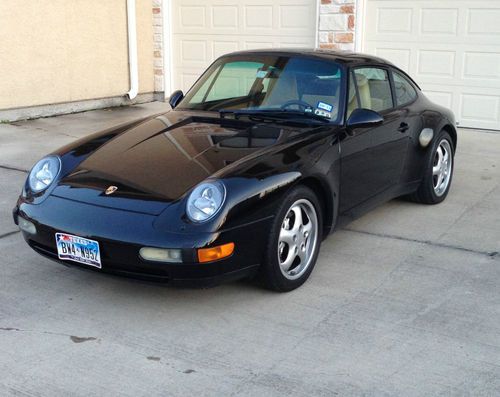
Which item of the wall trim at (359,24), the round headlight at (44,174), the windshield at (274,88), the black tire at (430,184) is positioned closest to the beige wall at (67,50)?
the wall trim at (359,24)

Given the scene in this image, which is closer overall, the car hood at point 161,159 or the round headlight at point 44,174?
the car hood at point 161,159

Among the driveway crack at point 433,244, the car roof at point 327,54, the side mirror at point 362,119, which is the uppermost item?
the car roof at point 327,54

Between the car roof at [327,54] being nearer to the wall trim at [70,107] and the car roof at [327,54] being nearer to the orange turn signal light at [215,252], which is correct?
the orange turn signal light at [215,252]

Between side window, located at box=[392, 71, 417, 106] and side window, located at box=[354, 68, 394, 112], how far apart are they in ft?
0.43

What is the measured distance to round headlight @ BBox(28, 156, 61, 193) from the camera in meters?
4.30

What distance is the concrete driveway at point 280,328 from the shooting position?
129 inches

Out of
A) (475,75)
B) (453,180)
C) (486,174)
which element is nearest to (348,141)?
(453,180)

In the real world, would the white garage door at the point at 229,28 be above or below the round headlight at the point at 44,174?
above

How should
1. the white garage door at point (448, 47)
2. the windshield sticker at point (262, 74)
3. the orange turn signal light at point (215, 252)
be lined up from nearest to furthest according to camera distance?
the orange turn signal light at point (215, 252) < the windshield sticker at point (262, 74) < the white garage door at point (448, 47)

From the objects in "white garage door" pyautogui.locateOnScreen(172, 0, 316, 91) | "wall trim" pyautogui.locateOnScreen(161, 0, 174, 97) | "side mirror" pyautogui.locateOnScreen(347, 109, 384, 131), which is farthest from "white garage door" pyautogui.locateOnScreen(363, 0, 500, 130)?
"side mirror" pyautogui.locateOnScreen(347, 109, 384, 131)

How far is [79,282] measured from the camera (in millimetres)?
4422

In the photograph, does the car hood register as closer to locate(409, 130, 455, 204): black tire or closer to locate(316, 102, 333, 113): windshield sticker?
locate(316, 102, 333, 113): windshield sticker

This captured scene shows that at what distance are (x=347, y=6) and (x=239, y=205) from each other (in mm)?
7157

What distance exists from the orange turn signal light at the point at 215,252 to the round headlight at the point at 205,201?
0.55 feet
